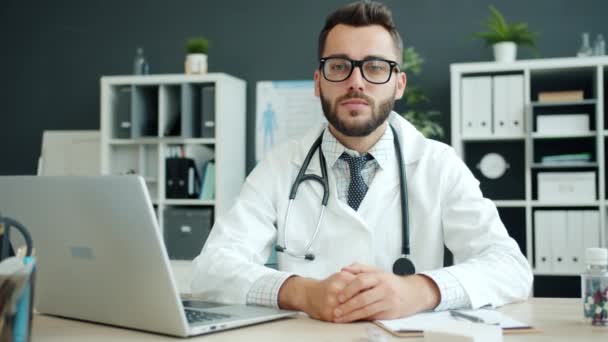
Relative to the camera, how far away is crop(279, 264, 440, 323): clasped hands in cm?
119

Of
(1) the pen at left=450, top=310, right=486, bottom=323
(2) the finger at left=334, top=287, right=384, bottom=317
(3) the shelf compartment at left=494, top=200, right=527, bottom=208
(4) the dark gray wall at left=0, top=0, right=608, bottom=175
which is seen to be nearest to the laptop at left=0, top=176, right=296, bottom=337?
(2) the finger at left=334, top=287, right=384, bottom=317

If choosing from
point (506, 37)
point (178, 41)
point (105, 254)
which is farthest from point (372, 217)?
point (178, 41)

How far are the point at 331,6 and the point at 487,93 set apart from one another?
45.3 inches

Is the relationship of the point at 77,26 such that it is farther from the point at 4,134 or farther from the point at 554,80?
the point at 554,80

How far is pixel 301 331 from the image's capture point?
113cm

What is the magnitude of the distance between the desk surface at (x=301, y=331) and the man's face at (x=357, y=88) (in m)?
0.62

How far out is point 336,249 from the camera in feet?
5.66

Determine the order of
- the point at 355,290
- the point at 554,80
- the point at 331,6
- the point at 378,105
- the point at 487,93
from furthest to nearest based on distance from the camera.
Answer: the point at 331,6 → the point at 554,80 → the point at 487,93 → the point at 378,105 → the point at 355,290

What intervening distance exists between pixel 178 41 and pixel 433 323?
3.44 metres

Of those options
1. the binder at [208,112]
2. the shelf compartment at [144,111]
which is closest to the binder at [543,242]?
the binder at [208,112]

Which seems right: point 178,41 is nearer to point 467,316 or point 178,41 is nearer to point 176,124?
point 176,124

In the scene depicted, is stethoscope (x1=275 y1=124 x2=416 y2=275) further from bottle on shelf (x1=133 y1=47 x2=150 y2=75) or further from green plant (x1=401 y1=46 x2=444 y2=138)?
bottle on shelf (x1=133 y1=47 x2=150 y2=75)

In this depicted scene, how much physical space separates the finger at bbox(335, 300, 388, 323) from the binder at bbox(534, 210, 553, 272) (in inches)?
94.0

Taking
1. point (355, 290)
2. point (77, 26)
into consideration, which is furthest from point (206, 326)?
point (77, 26)
